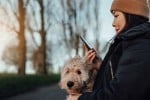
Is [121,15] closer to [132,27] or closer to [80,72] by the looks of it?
[132,27]

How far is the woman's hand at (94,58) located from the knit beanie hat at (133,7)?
0.55 meters

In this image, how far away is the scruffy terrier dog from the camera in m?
3.36

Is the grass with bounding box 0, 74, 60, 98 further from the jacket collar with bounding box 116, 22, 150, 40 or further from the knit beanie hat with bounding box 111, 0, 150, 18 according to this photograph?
the jacket collar with bounding box 116, 22, 150, 40

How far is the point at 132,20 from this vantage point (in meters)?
2.74

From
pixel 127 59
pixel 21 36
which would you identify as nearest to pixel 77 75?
pixel 127 59

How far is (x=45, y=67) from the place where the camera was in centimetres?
3073

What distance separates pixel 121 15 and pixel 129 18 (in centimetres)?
5

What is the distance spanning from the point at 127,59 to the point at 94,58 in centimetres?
83

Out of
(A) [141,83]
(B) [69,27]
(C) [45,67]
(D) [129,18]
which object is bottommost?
(A) [141,83]

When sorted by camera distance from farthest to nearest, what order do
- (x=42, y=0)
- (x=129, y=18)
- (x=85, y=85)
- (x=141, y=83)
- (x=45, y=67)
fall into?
(x=45, y=67)
(x=42, y=0)
(x=85, y=85)
(x=129, y=18)
(x=141, y=83)

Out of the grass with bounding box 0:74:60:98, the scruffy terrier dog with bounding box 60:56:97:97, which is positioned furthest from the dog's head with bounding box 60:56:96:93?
the grass with bounding box 0:74:60:98

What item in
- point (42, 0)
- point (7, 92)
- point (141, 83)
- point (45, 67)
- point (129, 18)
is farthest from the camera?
point (45, 67)

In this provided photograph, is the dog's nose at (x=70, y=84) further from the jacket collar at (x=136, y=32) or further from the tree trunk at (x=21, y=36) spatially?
the tree trunk at (x=21, y=36)

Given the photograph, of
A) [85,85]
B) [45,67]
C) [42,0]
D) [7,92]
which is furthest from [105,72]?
[45,67]
